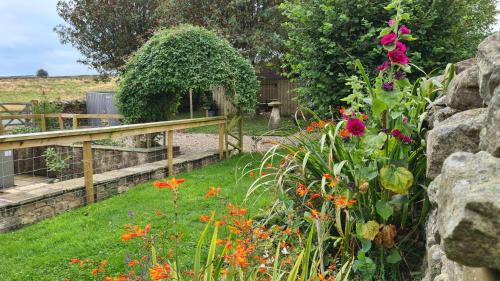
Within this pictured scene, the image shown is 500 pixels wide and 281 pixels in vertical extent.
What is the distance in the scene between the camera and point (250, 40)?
13.8 metres

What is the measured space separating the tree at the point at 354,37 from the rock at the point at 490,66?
343 cm

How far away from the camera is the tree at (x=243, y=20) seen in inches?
540

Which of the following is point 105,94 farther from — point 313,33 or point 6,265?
point 6,265

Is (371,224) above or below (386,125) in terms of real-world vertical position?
below

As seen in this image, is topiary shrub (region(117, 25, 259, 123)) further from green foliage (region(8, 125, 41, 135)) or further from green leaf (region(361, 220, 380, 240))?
green leaf (region(361, 220, 380, 240))

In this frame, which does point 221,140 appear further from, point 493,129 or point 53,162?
point 493,129

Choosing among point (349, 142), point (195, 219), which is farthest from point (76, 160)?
point (349, 142)

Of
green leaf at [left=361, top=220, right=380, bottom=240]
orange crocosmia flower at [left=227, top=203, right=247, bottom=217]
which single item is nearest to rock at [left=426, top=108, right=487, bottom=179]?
green leaf at [left=361, top=220, right=380, bottom=240]

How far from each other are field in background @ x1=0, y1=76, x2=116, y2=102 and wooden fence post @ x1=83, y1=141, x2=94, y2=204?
13.7m

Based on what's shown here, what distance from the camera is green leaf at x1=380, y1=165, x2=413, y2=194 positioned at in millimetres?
2342

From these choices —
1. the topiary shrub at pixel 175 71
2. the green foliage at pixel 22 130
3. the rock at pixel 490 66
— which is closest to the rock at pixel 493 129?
the rock at pixel 490 66

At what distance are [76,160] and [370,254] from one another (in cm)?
763

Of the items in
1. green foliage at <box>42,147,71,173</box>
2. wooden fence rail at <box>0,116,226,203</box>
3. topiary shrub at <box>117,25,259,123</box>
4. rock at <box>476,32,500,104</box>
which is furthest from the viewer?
topiary shrub at <box>117,25,259,123</box>

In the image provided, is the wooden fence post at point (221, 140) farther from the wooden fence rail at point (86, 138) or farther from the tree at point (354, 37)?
the tree at point (354, 37)
